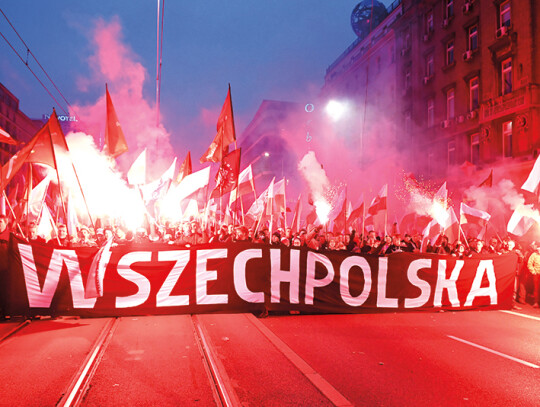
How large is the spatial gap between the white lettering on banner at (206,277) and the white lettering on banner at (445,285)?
455 cm

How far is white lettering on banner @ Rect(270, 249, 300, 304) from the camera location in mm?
9617

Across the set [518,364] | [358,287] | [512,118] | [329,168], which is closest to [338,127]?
[329,168]

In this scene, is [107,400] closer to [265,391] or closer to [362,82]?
[265,391]

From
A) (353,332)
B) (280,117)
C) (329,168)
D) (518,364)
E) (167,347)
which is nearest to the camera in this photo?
(518,364)

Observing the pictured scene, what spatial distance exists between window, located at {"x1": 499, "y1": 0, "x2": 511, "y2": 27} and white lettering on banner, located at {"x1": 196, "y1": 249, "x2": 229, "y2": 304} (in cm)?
2164

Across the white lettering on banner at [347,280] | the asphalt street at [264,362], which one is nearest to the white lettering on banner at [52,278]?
the asphalt street at [264,362]

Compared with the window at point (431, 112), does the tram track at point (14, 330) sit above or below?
below

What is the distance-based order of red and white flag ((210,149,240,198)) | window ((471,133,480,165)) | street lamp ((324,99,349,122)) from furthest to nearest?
street lamp ((324,99,349,122))
window ((471,133,480,165))
red and white flag ((210,149,240,198))

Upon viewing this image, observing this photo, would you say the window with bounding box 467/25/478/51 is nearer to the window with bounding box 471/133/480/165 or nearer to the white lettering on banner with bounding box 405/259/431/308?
the window with bounding box 471/133/480/165

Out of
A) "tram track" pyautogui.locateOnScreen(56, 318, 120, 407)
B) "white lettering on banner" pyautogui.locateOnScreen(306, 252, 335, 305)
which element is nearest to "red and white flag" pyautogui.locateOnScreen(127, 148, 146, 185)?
"white lettering on banner" pyautogui.locateOnScreen(306, 252, 335, 305)

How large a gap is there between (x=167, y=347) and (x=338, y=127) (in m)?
45.1

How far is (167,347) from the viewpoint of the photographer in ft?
21.8

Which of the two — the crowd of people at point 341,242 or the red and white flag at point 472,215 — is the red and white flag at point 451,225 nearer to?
the crowd of people at point 341,242

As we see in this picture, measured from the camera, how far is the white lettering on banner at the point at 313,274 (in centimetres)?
973
